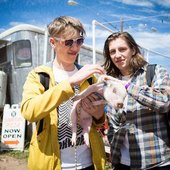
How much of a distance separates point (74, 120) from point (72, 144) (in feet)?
0.54

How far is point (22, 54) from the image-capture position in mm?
8211

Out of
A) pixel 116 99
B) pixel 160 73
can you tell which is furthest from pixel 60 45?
pixel 160 73

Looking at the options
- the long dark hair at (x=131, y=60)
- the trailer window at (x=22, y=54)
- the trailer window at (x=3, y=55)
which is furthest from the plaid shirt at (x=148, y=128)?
the trailer window at (x=3, y=55)

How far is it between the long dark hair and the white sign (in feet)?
17.0

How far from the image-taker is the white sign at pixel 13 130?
713cm

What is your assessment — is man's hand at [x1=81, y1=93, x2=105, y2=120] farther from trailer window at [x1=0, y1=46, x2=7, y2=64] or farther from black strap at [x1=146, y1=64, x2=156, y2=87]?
trailer window at [x1=0, y1=46, x2=7, y2=64]

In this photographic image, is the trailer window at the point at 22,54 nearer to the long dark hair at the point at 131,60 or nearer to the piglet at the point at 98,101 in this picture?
the long dark hair at the point at 131,60

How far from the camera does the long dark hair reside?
91.8 inches

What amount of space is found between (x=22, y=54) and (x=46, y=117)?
6654 mm

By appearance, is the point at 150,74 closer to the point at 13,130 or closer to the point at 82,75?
Result: the point at 82,75

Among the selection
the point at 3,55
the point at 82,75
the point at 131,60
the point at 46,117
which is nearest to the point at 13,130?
the point at 3,55

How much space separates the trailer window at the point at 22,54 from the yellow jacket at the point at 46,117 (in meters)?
6.27

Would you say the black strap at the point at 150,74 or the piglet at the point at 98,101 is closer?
the piglet at the point at 98,101

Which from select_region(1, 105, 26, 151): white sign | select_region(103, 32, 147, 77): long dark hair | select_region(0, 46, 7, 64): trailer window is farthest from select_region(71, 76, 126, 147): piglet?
select_region(0, 46, 7, 64): trailer window
